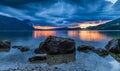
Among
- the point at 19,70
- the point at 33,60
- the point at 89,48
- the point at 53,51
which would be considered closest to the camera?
the point at 19,70

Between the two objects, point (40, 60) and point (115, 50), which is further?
point (115, 50)

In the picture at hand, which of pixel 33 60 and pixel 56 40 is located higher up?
pixel 56 40

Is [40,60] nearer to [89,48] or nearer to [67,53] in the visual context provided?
[67,53]

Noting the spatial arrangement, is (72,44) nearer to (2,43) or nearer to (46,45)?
(46,45)

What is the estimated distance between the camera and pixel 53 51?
40406 millimetres

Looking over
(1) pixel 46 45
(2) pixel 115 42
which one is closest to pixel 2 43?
(1) pixel 46 45

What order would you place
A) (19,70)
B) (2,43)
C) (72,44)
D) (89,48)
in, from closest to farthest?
(19,70), (72,44), (89,48), (2,43)

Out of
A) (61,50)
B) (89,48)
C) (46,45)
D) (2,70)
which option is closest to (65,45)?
(61,50)

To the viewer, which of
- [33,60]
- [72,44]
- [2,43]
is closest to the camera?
[33,60]

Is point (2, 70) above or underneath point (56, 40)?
underneath

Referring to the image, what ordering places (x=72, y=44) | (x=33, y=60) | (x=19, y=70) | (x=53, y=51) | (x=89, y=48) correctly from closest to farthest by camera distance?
(x=19, y=70) < (x=33, y=60) < (x=53, y=51) < (x=72, y=44) < (x=89, y=48)

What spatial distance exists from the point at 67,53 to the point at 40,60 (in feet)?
33.4

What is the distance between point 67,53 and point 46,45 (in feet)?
17.3

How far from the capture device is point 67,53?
137 feet
